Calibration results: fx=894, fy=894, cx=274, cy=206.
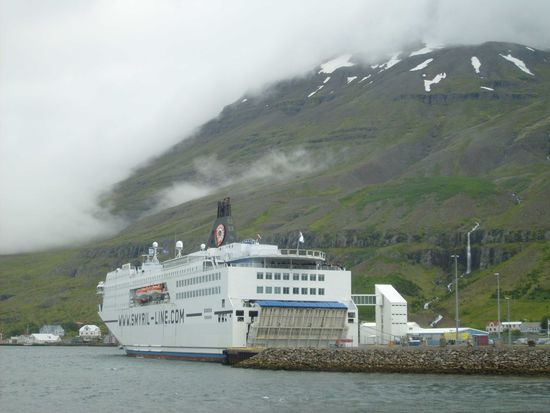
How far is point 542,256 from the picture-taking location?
6934 inches

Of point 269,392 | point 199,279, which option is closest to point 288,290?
point 199,279

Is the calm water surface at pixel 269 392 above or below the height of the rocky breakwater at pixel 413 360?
below

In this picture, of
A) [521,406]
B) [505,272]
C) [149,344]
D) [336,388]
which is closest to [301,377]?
[336,388]

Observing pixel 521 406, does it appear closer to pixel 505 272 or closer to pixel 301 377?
pixel 301 377

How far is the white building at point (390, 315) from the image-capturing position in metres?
106

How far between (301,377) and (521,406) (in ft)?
74.9

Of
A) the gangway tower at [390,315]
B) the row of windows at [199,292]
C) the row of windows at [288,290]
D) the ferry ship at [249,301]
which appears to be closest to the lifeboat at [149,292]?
Answer: the ferry ship at [249,301]

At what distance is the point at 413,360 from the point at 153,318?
143 ft

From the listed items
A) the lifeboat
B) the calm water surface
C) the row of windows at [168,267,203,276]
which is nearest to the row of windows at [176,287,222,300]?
the row of windows at [168,267,203,276]

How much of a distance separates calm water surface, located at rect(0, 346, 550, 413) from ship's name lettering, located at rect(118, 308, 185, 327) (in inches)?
705

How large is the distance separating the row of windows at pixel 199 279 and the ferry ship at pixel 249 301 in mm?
108

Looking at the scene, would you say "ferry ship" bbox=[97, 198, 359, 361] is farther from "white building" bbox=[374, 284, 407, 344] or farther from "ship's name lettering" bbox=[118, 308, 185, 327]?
"white building" bbox=[374, 284, 407, 344]

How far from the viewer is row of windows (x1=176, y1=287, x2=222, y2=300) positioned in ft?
306

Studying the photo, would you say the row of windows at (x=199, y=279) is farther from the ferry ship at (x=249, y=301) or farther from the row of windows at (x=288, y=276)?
the row of windows at (x=288, y=276)
